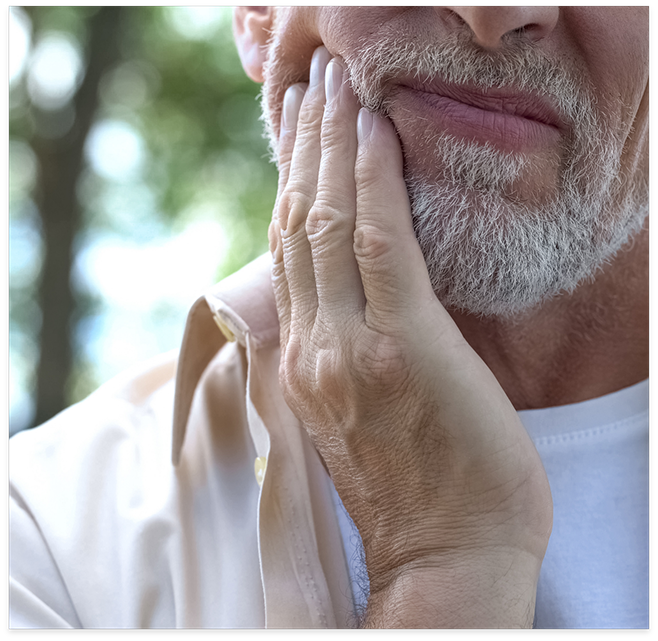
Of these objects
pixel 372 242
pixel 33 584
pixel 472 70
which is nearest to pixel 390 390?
Result: pixel 372 242

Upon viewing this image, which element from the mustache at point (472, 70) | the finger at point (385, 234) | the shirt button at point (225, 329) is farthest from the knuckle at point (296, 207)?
the shirt button at point (225, 329)

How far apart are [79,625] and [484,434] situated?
101 centimetres

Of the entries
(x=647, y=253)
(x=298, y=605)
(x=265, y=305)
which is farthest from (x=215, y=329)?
(x=647, y=253)

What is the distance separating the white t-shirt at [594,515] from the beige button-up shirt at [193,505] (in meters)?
0.14

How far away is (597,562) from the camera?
141 cm

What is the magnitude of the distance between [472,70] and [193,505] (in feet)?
3.78

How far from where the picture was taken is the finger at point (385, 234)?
44.7 inches

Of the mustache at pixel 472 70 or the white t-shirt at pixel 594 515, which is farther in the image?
the white t-shirt at pixel 594 515

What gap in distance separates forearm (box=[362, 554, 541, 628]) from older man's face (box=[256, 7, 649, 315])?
569 mm

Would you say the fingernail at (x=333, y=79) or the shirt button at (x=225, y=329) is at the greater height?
the fingernail at (x=333, y=79)

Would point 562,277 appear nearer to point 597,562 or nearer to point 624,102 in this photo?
point 624,102

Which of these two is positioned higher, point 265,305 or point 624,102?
point 624,102

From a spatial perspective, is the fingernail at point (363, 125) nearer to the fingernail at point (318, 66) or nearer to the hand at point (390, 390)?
the hand at point (390, 390)

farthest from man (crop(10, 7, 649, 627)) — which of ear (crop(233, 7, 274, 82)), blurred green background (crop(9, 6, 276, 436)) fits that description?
blurred green background (crop(9, 6, 276, 436))
